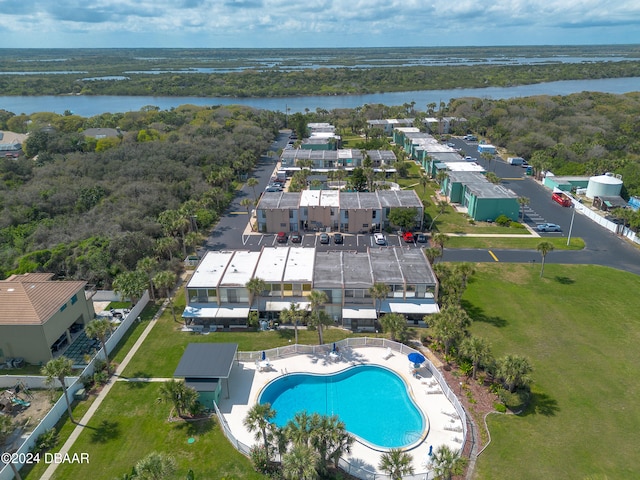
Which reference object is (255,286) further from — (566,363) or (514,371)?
(566,363)

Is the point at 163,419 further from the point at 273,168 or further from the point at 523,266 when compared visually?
the point at 273,168

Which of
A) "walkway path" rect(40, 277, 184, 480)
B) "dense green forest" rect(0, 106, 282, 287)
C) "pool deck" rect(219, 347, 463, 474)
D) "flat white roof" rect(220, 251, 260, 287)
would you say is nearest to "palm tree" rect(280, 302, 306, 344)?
"pool deck" rect(219, 347, 463, 474)

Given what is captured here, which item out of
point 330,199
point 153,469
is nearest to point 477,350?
point 153,469

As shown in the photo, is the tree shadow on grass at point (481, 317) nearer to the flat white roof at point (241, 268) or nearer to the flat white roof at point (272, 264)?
the flat white roof at point (272, 264)

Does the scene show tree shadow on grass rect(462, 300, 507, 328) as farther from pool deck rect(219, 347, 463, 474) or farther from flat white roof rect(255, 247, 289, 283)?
flat white roof rect(255, 247, 289, 283)

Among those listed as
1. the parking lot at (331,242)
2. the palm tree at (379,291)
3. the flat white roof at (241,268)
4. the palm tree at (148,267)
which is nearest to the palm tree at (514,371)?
the palm tree at (379,291)
